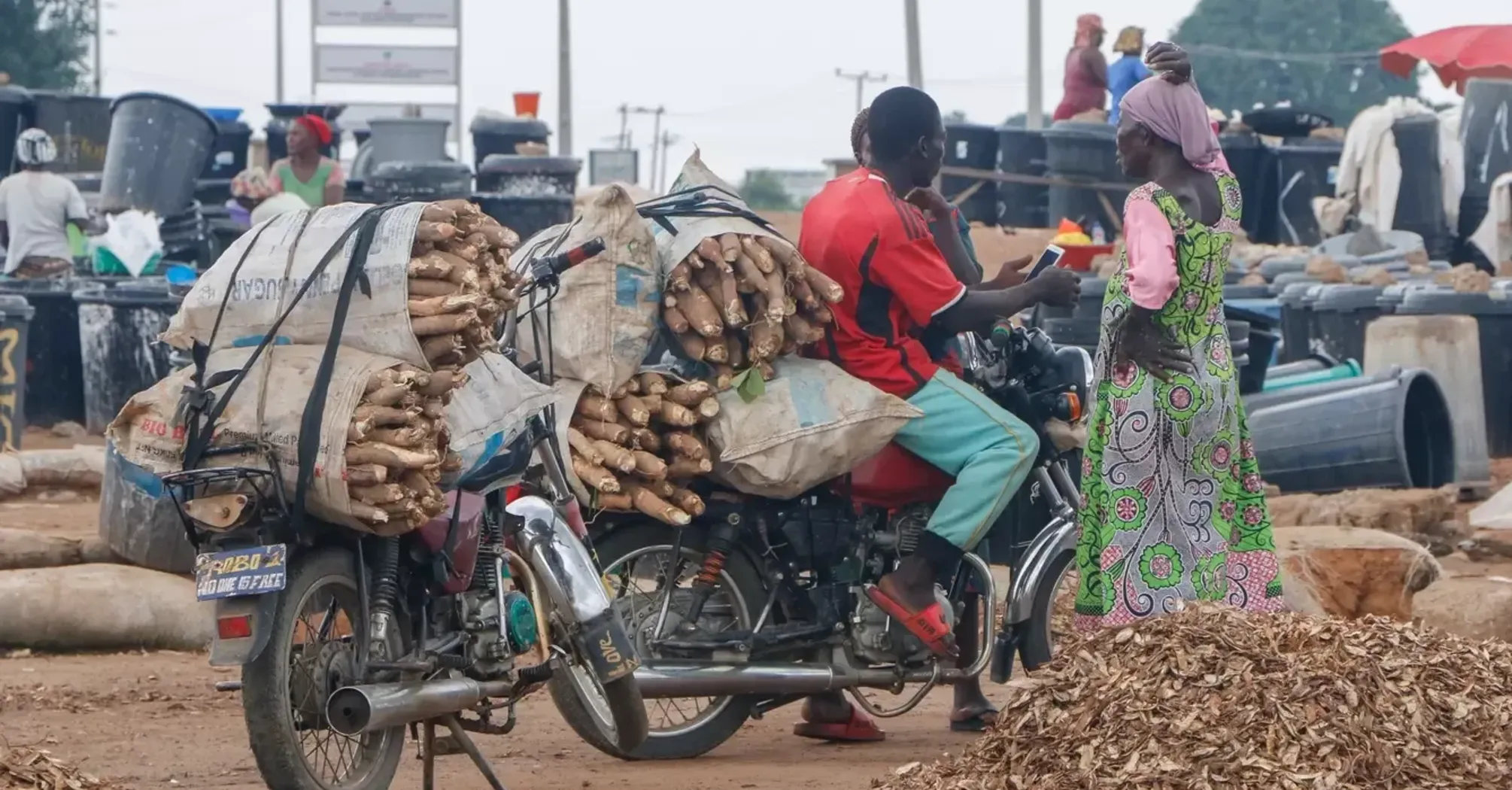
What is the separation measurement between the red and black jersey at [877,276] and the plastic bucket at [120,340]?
26.9 ft

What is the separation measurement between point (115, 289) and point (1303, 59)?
68.6 metres

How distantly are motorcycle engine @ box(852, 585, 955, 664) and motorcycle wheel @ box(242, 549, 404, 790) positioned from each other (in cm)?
155

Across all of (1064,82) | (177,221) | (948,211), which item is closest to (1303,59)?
(1064,82)

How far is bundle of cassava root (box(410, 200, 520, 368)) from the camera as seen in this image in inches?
192

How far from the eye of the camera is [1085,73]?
2050cm

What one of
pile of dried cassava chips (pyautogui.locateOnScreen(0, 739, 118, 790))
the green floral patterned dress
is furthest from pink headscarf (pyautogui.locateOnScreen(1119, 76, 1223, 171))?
pile of dried cassava chips (pyautogui.locateOnScreen(0, 739, 118, 790))

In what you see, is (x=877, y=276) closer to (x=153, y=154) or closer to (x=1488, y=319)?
(x=1488, y=319)

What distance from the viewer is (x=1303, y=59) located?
77000mm

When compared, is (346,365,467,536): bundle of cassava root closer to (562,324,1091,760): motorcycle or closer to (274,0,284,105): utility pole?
(562,324,1091,760): motorcycle

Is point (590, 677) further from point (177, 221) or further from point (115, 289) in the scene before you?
point (177, 221)

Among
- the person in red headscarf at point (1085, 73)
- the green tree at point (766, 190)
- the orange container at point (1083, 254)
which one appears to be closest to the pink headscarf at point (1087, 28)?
the person in red headscarf at point (1085, 73)

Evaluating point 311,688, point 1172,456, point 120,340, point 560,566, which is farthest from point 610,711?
point 120,340

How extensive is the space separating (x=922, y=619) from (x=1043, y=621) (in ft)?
1.98

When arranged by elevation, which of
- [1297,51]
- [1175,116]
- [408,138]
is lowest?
[1175,116]
